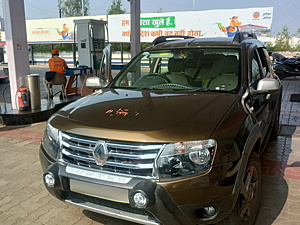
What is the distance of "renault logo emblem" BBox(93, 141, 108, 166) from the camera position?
7.50 ft

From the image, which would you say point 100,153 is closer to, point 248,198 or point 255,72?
point 248,198

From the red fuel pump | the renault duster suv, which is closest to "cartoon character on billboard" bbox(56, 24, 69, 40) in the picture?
the red fuel pump

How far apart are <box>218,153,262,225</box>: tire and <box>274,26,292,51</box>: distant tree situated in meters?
40.0

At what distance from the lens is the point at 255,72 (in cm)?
360

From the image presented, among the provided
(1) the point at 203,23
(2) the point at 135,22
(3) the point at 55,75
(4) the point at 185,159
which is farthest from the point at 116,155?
(1) the point at 203,23

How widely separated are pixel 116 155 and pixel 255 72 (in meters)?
2.16

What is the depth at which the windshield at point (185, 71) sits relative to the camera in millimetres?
3287

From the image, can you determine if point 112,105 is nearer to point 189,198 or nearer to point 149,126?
point 149,126

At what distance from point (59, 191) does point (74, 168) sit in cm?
27

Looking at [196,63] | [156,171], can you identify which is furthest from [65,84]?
[156,171]

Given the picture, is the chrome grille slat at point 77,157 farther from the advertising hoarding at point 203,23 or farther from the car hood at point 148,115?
the advertising hoarding at point 203,23

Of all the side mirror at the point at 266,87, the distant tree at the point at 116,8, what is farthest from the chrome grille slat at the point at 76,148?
the distant tree at the point at 116,8

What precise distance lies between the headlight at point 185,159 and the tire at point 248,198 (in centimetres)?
52

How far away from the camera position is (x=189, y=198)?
2.11 m
